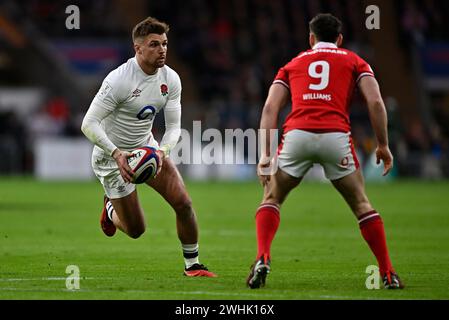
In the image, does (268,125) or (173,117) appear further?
(173,117)

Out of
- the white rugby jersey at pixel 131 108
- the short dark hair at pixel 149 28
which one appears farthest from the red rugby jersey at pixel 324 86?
the white rugby jersey at pixel 131 108

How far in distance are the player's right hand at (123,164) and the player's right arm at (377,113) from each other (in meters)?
2.32

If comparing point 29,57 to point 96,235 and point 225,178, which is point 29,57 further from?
point 96,235

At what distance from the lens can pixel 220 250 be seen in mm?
13523

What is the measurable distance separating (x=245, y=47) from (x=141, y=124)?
87.6 ft

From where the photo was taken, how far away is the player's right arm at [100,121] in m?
10.2

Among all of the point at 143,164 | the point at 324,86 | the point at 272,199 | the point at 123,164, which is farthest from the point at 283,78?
the point at 123,164

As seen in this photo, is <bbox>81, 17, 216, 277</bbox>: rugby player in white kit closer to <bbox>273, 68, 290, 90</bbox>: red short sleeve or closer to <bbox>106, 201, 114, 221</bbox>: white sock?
<bbox>106, 201, 114, 221</bbox>: white sock

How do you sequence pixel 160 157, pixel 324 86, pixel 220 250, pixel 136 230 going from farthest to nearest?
pixel 220 250, pixel 136 230, pixel 160 157, pixel 324 86

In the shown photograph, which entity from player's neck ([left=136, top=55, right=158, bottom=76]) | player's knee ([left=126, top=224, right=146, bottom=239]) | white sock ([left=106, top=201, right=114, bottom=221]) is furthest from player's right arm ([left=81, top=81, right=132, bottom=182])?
white sock ([left=106, top=201, right=114, bottom=221])

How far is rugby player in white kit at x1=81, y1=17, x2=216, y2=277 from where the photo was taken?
1027cm

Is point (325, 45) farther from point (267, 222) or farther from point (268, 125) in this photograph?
point (267, 222)

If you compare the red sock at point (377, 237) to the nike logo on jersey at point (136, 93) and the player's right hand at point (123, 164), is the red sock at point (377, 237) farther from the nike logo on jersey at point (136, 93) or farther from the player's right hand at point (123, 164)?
the nike logo on jersey at point (136, 93)
